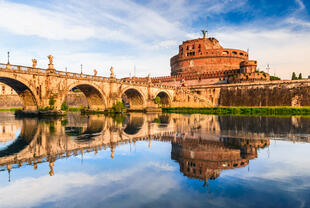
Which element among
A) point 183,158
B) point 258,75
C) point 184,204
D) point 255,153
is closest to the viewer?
point 184,204

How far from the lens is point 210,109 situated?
171ft

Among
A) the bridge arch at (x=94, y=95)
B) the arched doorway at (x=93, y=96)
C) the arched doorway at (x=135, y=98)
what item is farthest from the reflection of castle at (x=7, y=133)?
the arched doorway at (x=135, y=98)

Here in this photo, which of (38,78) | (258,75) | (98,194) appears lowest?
(98,194)

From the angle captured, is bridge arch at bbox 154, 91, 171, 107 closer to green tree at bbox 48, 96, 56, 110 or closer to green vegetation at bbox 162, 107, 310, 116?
green vegetation at bbox 162, 107, 310, 116

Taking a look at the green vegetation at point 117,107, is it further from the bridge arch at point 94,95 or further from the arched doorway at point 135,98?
the arched doorway at point 135,98

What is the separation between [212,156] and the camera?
10312 millimetres

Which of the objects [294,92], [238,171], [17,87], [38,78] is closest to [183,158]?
[238,171]

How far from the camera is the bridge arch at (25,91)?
3469 centimetres

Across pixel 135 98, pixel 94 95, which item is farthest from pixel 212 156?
pixel 135 98

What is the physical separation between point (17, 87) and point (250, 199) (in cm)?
4032

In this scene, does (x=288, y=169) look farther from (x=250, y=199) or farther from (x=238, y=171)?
(x=250, y=199)

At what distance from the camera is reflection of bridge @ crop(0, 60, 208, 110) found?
35.3 meters

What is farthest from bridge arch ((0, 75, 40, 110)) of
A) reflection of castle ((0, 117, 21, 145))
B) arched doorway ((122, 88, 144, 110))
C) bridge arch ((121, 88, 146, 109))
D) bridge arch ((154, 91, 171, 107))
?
bridge arch ((154, 91, 171, 107))

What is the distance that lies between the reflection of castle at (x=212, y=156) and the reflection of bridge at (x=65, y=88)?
99.7 ft
